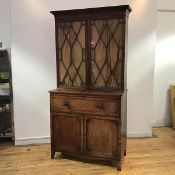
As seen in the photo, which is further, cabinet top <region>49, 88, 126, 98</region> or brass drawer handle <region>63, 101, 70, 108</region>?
brass drawer handle <region>63, 101, 70, 108</region>

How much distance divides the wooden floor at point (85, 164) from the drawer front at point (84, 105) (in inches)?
28.5

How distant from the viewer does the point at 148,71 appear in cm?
381

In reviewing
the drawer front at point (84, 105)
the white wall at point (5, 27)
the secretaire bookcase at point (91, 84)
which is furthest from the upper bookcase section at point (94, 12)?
the white wall at point (5, 27)

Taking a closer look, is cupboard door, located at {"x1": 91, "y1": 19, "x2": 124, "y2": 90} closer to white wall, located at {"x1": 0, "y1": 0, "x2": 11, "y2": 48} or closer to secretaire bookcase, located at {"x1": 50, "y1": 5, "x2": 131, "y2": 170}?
secretaire bookcase, located at {"x1": 50, "y1": 5, "x2": 131, "y2": 170}

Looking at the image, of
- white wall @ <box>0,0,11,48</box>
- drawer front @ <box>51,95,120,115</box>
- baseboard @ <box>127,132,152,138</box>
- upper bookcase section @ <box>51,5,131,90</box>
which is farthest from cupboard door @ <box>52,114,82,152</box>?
white wall @ <box>0,0,11,48</box>

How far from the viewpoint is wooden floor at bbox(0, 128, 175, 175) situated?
279 cm

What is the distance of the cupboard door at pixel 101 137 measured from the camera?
9.25 feet

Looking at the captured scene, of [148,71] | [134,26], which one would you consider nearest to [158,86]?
[148,71]

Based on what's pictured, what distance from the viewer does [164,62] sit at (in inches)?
170

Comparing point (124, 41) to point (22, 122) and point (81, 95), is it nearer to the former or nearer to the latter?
point (81, 95)

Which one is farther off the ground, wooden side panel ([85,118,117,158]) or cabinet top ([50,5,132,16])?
cabinet top ([50,5,132,16])

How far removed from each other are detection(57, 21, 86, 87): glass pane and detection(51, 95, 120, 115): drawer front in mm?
247

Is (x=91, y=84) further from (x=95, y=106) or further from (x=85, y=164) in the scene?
(x=85, y=164)

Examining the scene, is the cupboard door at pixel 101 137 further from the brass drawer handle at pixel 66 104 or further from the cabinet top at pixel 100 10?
the cabinet top at pixel 100 10
